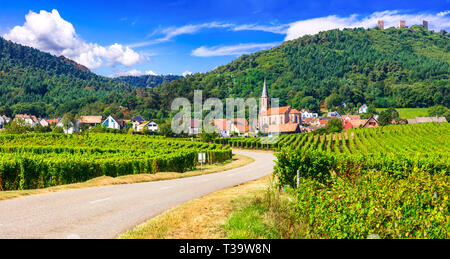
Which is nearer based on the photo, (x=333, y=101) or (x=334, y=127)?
(x=334, y=127)

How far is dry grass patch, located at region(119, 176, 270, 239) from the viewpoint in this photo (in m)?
8.38

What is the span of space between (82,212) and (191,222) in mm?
3813

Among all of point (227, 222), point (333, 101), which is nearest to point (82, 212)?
point (227, 222)

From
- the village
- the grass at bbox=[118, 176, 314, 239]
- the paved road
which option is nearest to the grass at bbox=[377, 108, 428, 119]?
the village

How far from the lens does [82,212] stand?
420 inches

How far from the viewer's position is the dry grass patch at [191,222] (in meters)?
8.38

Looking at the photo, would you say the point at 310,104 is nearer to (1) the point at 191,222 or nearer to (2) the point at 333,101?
(2) the point at 333,101

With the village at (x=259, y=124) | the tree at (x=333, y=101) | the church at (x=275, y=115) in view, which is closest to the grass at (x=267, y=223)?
the village at (x=259, y=124)

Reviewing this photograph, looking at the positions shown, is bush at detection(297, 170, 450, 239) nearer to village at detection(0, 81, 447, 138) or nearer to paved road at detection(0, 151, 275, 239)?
paved road at detection(0, 151, 275, 239)

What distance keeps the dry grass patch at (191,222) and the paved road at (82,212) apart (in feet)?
2.07

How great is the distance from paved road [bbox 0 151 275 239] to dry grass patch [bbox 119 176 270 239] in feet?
2.07
